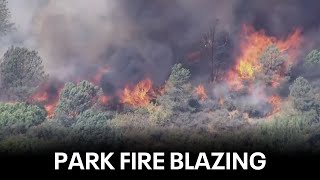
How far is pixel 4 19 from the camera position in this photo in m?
55.8

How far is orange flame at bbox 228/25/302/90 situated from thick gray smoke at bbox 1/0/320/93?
881mm

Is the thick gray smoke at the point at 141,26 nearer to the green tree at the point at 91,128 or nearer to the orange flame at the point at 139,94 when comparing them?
the orange flame at the point at 139,94

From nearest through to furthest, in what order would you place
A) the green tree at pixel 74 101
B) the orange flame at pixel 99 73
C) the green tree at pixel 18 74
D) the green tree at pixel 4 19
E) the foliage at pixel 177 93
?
the green tree at pixel 74 101 → the foliage at pixel 177 93 → the green tree at pixel 18 74 → the orange flame at pixel 99 73 → the green tree at pixel 4 19

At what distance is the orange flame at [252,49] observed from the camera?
167 ft

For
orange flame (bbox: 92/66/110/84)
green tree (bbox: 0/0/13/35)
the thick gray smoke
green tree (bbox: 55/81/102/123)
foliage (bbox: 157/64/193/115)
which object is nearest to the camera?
green tree (bbox: 55/81/102/123)

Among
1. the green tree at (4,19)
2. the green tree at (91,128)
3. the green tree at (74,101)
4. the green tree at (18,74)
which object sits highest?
the green tree at (4,19)

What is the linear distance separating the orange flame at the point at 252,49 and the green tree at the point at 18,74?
70.7 ft

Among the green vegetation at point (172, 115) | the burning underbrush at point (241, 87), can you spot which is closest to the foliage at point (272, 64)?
the burning underbrush at point (241, 87)

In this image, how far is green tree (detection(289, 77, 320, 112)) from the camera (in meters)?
44.8

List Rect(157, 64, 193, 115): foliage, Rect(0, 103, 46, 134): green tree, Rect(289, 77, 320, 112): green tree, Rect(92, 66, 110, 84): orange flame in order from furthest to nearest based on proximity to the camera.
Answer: Rect(92, 66, 110, 84): orange flame, Rect(157, 64, 193, 115): foliage, Rect(289, 77, 320, 112): green tree, Rect(0, 103, 46, 134): green tree

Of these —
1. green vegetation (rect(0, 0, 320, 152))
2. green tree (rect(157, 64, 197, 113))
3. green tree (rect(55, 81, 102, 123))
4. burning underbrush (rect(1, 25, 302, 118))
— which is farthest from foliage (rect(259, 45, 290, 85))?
green tree (rect(55, 81, 102, 123))

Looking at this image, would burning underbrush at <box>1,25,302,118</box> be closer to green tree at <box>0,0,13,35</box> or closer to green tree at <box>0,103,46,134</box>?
green tree at <box>0,103,46,134</box>

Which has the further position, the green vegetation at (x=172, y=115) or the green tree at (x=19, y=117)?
the green tree at (x=19, y=117)

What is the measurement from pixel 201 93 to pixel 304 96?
35.0 feet
